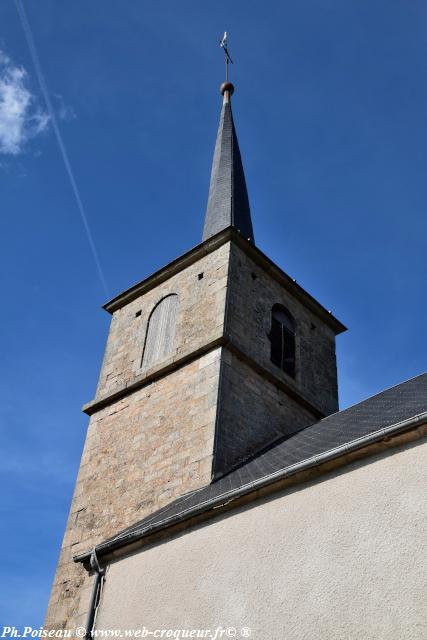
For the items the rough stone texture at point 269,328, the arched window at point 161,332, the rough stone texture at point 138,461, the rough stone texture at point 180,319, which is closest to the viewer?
the rough stone texture at point 138,461

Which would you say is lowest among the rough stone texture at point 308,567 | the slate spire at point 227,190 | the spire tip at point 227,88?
the rough stone texture at point 308,567

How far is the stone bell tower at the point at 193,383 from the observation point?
8211mm

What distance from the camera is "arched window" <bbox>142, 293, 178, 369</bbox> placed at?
10094mm

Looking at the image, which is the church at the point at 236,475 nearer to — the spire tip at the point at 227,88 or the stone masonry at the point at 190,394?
the stone masonry at the point at 190,394

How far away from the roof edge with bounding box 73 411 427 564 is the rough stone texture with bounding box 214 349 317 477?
154cm

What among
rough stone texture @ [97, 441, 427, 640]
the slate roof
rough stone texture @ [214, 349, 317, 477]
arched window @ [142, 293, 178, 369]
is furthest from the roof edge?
arched window @ [142, 293, 178, 369]

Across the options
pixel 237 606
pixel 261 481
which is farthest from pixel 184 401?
pixel 237 606

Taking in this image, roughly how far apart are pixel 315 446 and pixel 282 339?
4.49m

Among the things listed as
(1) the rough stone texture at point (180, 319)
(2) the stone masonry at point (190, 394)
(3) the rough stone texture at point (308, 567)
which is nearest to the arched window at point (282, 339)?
(2) the stone masonry at point (190, 394)

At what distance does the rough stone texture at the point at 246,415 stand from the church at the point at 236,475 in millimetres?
29

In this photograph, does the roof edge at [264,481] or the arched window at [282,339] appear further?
the arched window at [282,339]

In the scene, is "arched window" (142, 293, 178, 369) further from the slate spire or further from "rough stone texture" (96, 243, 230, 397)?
the slate spire

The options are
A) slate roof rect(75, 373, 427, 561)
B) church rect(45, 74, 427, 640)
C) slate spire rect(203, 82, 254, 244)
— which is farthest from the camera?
slate spire rect(203, 82, 254, 244)

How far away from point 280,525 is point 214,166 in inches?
405
